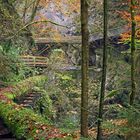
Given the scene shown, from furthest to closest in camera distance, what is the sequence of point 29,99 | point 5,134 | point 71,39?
point 71,39
point 29,99
point 5,134

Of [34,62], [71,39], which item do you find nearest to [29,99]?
[34,62]

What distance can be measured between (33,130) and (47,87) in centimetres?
1254

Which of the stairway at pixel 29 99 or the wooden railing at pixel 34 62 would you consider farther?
the wooden railing at pixel 34 62

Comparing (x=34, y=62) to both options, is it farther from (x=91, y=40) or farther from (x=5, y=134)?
(x=5, y=134)

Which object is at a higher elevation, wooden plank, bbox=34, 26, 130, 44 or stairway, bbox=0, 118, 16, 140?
wooden plank, bbox=34, 26, 130, 44

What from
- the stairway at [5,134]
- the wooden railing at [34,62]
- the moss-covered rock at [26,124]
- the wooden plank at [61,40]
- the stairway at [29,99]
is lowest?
the stairway at [5,134]

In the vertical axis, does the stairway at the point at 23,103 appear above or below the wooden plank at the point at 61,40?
below

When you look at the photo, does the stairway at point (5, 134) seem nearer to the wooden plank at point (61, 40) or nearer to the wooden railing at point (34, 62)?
the wooden railing at point (34, 62)

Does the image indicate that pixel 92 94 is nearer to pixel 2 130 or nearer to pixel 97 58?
pixel 97 58

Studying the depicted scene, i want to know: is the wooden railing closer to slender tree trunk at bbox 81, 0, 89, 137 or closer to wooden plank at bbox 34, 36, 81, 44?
wooden plank at bbox 34, 36, 81, 44

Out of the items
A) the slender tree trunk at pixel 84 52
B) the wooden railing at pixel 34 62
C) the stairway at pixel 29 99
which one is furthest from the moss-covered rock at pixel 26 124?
the wooden railing at pixel 34 62

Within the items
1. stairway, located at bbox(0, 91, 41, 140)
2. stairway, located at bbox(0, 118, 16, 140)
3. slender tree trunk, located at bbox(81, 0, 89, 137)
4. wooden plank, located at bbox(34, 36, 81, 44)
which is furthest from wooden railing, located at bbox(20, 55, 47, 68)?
slender tree trunk, located at bbox(81, 0, 89, 137)

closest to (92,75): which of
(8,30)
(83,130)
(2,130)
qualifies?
(8,30)

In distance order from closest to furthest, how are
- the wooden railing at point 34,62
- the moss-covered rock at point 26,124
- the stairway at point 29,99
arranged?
1. the moss-covered rock at point 26,124
2. the stairway at point 29,99
3. the wooden railing at point 34,62
